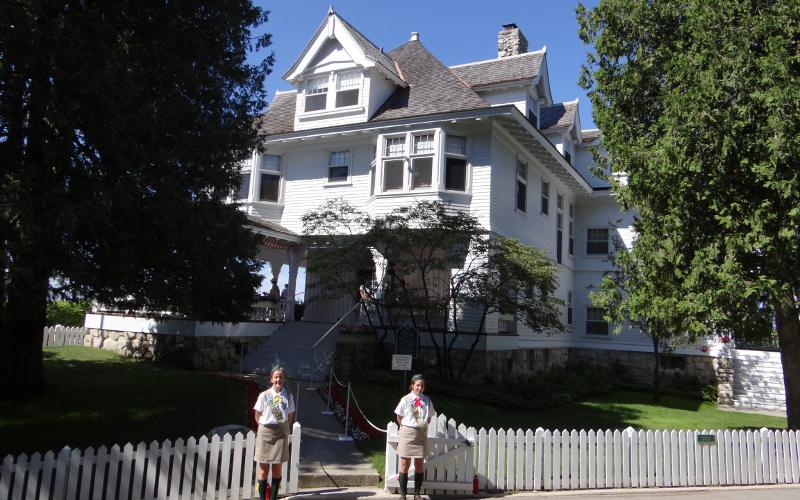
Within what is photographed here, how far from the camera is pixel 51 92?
7.97 meters

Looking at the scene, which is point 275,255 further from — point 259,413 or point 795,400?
point 795,400

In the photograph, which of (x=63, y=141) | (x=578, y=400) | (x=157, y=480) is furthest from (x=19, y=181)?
(x=578, y=400)

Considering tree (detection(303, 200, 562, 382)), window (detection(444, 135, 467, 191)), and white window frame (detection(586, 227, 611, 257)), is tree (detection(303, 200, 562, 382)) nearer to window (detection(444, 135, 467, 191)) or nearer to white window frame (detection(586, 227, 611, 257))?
window (detection(444, 135, 467, 191))

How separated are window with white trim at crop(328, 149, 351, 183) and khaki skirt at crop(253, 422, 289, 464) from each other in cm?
1433

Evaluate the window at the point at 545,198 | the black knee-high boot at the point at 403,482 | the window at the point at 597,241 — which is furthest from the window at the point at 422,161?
the window at the point at 597,241

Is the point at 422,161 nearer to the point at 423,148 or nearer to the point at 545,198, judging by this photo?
the point at 423,148

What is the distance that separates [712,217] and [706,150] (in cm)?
153

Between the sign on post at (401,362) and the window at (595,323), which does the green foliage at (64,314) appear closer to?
the sign on post at (401,362)

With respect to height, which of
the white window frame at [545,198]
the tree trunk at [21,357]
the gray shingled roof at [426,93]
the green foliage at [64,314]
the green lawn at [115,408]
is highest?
the gray shingled roof at [426,93]

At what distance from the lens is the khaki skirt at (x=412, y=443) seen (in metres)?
7.59

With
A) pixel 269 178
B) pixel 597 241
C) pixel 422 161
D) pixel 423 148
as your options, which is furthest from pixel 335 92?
pixel 597 241

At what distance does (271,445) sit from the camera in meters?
Result: 7.07

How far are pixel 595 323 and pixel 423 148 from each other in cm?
1347

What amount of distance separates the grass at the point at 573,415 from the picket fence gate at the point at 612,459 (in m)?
1.34
